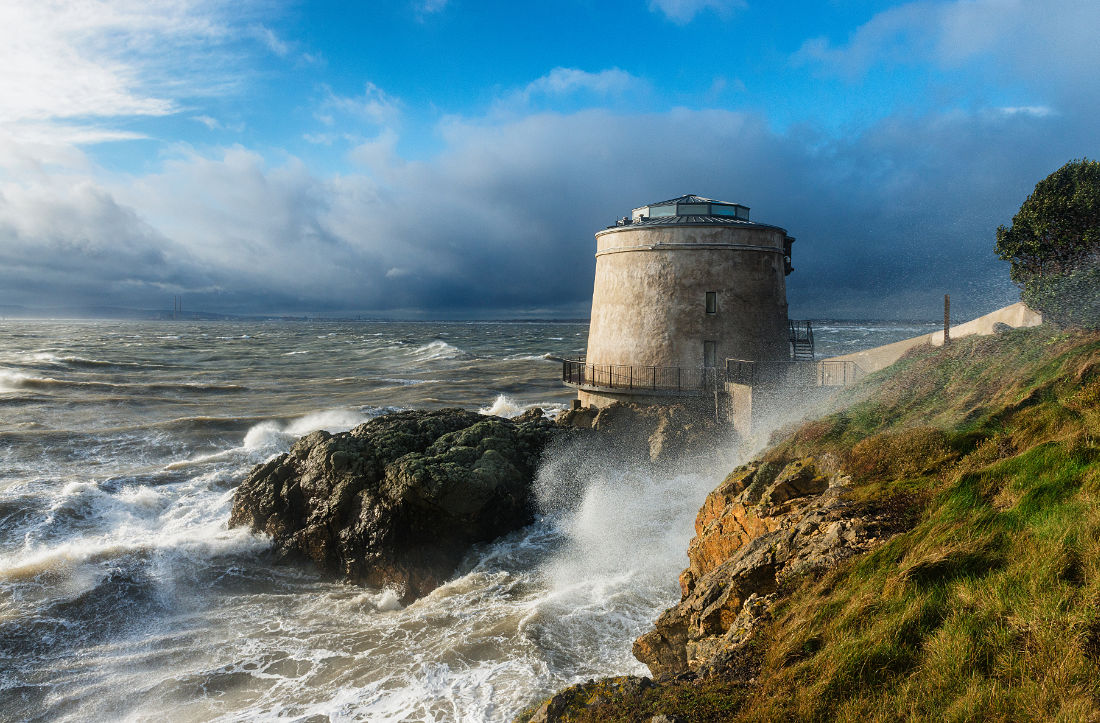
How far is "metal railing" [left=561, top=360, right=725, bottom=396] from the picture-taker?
57.2 feet

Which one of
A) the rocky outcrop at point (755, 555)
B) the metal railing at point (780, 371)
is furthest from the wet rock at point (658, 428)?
the rocky outcrop at point (755, 555)

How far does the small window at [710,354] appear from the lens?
58.3 feet

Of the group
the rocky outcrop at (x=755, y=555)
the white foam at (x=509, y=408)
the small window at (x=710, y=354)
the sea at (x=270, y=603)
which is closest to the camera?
the rocky outcrop at (x=755, y=555)

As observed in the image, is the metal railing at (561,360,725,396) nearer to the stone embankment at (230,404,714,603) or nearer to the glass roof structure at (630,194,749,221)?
the stone embankment at (230,404,714,603)

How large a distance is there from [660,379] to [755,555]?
1185 centimetres

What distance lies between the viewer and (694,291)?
1759 centimetres

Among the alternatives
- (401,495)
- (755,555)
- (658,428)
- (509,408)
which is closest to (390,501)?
(401,495)

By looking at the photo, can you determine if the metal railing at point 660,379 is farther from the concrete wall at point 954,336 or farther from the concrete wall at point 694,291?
the concrete wall at point 954,336

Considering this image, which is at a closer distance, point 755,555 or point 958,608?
point 958,608

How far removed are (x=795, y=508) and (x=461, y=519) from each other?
753 centimetres

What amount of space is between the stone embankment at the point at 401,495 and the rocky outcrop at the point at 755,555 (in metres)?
5.89

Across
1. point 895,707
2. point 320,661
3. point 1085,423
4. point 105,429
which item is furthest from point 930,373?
point 105,429

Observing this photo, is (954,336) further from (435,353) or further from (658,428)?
(435,353)

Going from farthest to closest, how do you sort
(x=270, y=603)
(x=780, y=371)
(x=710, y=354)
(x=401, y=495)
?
(x=780, y=371) → (x=710, y=354) → (x=401, y=495) → (x=270, y=603)
